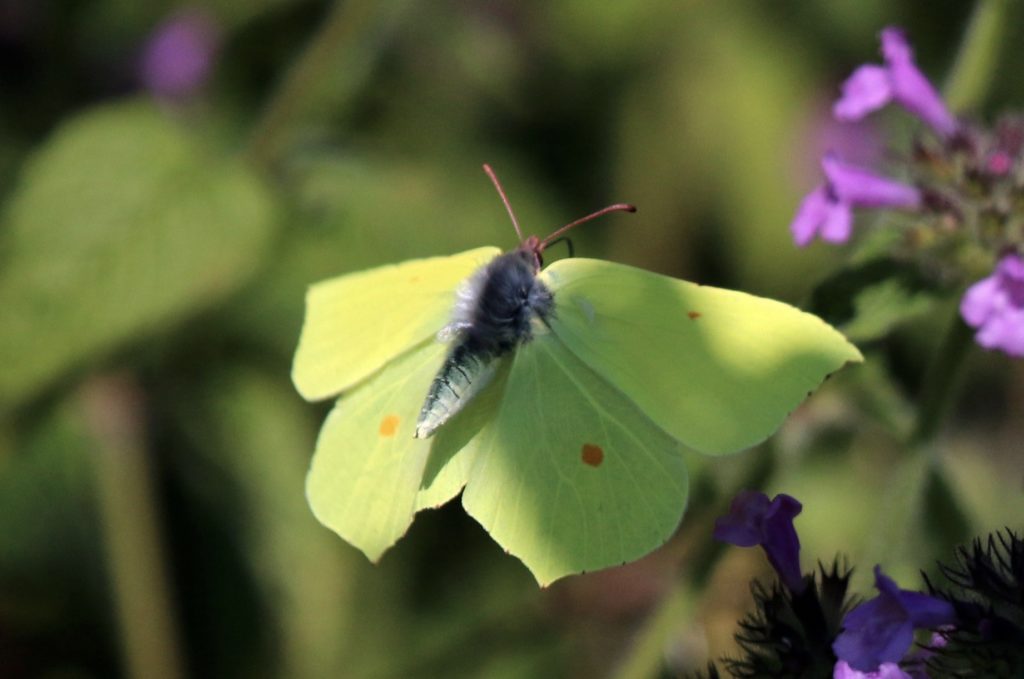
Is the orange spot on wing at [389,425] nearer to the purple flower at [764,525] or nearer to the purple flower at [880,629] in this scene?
the purple flower at [764,525]

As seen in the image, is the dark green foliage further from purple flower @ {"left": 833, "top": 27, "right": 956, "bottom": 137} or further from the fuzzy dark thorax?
purple flower @ {"left": 833, "top": 27, "right": 956, "bottom": 137}

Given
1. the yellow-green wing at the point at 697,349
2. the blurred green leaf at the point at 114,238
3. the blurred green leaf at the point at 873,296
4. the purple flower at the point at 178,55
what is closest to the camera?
the yellow-green wing at the point at 697,349

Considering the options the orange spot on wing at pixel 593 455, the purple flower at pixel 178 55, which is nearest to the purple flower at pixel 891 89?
the orange spot on wing at pixel 593 455

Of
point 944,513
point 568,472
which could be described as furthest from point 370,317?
point 944,513

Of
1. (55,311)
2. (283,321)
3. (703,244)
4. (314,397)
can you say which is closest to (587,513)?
(314,397)

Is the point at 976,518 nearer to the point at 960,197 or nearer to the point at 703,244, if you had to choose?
the point at 960,197

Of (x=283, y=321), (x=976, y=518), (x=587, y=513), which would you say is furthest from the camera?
(x=283, y=321)
